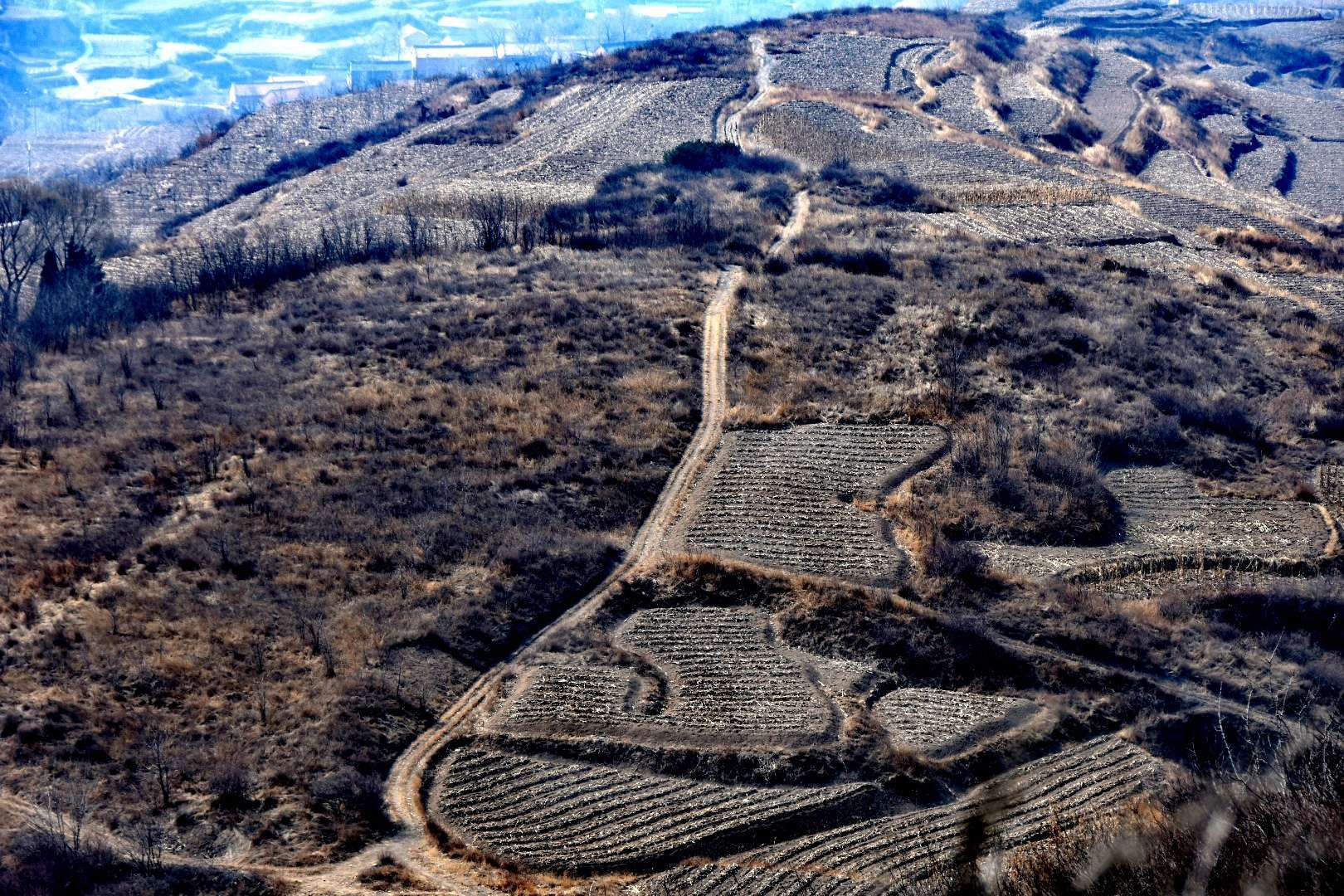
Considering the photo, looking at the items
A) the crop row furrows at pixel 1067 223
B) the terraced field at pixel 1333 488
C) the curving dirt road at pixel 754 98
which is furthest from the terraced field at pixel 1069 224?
the terraced field at pixel 1333 488

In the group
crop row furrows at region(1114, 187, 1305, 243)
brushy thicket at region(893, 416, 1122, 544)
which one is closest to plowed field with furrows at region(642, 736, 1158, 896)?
brushy thicket at region(893, 416, 1122, 544)

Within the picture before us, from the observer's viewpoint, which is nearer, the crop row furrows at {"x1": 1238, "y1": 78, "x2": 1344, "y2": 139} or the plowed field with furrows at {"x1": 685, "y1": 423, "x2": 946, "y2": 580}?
the plowed field with furrows at {"x1": 685, "y1": 423, "x2": 946, "y2": 580}

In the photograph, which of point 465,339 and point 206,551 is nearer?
point 206,551

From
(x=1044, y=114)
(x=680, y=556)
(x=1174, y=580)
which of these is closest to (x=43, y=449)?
(x=680, y=556)

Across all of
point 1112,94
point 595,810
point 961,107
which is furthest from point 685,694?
point 1112,94

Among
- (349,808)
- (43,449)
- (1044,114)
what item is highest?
(1044,114)

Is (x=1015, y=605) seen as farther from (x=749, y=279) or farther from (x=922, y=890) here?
(x=749, y=279)

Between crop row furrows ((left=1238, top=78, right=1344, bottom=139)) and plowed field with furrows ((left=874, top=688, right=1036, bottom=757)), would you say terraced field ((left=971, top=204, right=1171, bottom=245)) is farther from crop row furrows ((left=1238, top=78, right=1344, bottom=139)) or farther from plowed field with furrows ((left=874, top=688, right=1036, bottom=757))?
crop row furrows ((left=1238, top=78, right=1344, bottom=139))
